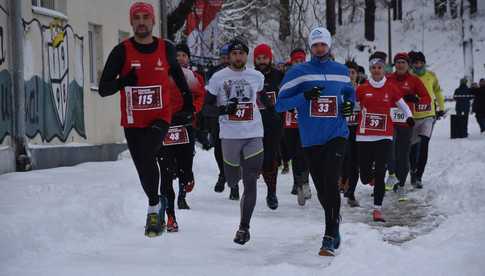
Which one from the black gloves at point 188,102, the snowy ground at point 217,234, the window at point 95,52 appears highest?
the window at point 95,52

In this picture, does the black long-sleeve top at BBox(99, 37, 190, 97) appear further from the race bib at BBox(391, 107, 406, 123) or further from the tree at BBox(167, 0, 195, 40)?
the tree at BBox(167, 0, 195, 40)

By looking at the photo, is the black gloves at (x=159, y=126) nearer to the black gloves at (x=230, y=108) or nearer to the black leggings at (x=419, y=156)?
the black gloves at (x=230, y=108)

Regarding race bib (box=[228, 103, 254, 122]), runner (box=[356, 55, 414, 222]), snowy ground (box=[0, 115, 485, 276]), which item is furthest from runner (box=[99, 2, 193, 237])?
runner (box=[356, 55, 414, 222])

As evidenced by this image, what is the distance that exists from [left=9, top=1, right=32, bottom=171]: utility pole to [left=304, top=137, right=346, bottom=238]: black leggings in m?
7.21

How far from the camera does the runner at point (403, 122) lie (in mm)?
12117

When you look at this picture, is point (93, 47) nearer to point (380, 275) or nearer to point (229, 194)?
point (229, 194)

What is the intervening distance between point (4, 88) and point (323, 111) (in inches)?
283

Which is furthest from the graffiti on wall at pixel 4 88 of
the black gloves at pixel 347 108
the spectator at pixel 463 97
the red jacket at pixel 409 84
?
the spectator at pixel 463 97

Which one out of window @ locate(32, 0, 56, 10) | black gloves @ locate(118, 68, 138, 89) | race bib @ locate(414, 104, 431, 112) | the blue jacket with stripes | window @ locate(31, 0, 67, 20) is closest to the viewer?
black gloves @ locate(118, 68, 138, 89)

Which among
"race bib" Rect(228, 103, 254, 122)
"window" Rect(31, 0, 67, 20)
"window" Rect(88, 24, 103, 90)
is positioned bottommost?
"race bib" Rect(228, 103, 254, 122)

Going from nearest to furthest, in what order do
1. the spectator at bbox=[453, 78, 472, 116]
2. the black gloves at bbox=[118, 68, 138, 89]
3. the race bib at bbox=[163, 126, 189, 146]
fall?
the black gloves at bbox=[118, 68, 138, 89] < the race bib at bbox=[163, 126, 189, 146] < the spectator at bbox=[453, 78, 472, 116]

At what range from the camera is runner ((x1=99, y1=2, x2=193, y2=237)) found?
282 inches

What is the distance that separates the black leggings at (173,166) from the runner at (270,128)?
1803mm

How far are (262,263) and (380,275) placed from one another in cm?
137
